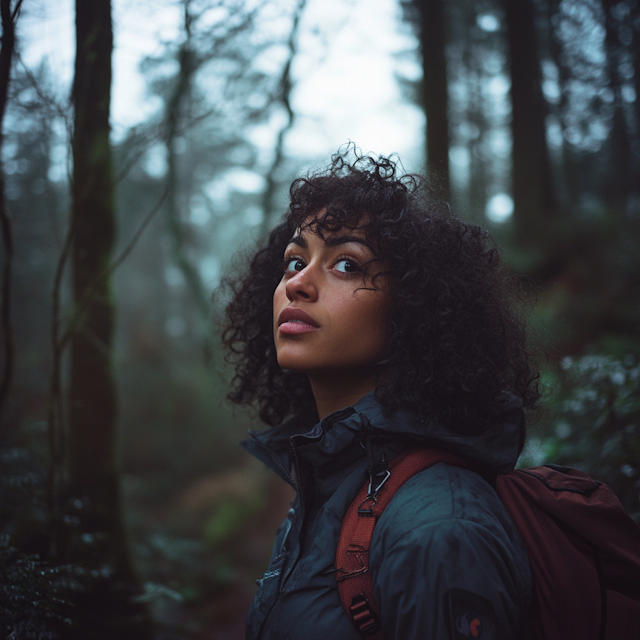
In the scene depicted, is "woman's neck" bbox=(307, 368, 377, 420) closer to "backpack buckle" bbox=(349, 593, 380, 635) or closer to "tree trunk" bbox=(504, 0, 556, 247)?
"backpack buckle" bbox=(349, 593, 380, 635)

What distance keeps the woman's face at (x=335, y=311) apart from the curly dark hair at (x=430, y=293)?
64 millimetres

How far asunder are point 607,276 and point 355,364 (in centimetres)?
811

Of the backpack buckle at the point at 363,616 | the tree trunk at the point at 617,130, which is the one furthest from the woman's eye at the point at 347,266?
the tree trunk at the point at 617,130

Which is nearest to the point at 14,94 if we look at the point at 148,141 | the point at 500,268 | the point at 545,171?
the point at 148,141

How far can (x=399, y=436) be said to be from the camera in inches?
64.8

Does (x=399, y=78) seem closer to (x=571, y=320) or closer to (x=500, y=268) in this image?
(x=571, y=320)

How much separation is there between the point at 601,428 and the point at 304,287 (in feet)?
10.5

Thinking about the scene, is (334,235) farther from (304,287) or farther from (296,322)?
(296,322)

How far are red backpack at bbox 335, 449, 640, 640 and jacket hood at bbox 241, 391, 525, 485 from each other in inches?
3.6

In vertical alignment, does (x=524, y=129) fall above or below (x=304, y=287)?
above

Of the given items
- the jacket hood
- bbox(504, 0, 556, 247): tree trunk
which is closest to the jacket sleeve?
the jacket hood

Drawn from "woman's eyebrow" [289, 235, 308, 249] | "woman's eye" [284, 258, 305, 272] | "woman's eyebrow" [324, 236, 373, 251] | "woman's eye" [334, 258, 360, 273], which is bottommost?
"woman's eye" [334, 258, 360, 273]

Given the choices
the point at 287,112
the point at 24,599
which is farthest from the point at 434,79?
the point at 24,599

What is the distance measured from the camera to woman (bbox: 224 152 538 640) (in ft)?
4.03
